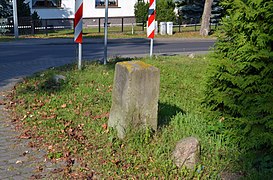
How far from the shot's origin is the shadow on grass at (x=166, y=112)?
224 inches

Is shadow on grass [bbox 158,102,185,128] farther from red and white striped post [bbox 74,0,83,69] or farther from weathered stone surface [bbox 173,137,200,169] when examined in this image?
red and white striped post [bbox 74,0,83,69]

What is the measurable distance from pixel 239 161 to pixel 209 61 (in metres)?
1.40

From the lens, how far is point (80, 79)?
9.16 m

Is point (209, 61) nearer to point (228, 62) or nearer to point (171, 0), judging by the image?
point (228, 62)

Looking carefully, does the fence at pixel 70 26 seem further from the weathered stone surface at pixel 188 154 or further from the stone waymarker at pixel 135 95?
the weathered stone surface at pixel 188 154

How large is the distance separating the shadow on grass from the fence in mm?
18055

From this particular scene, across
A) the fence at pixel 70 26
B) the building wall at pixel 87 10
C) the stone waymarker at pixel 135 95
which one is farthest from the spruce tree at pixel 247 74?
the building wall at pixel 87 10

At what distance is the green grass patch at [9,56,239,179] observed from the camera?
445 cm

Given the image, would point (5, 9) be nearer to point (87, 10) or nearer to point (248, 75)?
point (87, 10)

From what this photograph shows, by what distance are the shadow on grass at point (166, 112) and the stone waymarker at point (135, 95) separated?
419mm

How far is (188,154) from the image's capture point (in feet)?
14.4

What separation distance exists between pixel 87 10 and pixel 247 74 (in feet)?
117

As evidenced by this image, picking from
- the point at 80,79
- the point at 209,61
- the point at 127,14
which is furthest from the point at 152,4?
the point at 127,14

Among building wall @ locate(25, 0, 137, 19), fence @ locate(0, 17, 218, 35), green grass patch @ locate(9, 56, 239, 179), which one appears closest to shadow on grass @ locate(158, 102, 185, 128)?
green grass patch @ locate(9, 56, 239, 179)
